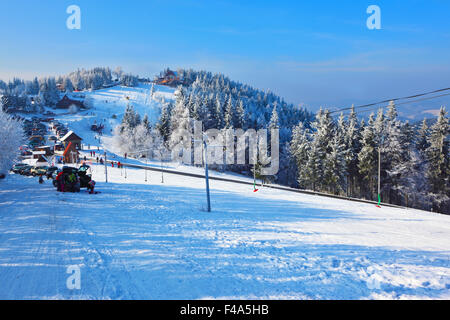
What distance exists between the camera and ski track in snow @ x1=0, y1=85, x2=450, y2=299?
629 cm

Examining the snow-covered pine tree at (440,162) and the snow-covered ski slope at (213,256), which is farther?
the snow-covered pine tree at (440,162)

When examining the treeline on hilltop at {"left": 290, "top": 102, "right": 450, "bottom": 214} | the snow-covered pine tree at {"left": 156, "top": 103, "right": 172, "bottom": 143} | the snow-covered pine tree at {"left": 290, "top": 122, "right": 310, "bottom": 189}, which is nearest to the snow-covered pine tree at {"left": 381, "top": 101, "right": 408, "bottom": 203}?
the treeline on hilltop at {"left": 290, "top": 102, "right": 450, "bottom": 214}

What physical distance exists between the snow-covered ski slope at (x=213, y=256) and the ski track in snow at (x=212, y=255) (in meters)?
0.03

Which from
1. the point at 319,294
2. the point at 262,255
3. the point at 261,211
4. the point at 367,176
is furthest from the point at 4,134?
the point at 367,176

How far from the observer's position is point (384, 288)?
21.5 feet

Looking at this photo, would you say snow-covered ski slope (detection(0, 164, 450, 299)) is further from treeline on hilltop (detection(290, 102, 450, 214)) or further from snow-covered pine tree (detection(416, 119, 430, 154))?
snow-covered pine tree (detection(416, 119, 430, 154))

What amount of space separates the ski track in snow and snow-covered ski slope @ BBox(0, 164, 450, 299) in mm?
31

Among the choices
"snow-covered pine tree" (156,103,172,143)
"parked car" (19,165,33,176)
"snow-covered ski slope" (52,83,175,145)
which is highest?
"snow-covered ski slope" (52,83,175,145)

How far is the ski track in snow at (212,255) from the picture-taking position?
248 inches

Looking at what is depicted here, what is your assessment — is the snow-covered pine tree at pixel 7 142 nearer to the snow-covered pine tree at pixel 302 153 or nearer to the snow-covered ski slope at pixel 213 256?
the snow-covered ski slope at pixel 213 256

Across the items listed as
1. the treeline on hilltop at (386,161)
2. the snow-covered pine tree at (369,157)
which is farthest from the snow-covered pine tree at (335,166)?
the snow-covered pine tree at (369,157)

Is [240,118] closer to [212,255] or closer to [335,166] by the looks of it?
[335,166]
